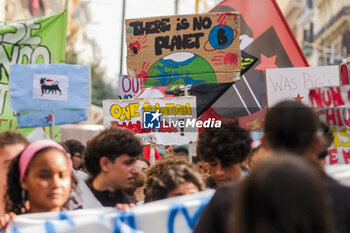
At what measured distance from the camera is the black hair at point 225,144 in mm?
3160

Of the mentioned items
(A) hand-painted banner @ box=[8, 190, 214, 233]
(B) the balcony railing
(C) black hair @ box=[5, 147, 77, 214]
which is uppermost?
(B) the balcony railing

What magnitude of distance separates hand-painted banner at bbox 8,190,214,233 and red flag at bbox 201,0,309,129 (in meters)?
4.09

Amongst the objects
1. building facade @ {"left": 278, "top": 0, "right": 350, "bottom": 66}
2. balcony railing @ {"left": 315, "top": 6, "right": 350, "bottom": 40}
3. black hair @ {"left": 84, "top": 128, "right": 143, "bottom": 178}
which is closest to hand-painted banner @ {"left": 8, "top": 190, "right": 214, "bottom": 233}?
black hair @ {"left": 84, "top": 128, "right": 143, "bottom": 178}

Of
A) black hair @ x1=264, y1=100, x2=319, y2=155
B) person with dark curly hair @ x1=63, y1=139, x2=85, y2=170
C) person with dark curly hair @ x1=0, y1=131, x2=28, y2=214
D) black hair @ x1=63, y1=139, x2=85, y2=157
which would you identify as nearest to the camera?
black hair @ x1=264, y1=100, x2=319, y2=155

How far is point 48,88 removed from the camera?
21.6ft

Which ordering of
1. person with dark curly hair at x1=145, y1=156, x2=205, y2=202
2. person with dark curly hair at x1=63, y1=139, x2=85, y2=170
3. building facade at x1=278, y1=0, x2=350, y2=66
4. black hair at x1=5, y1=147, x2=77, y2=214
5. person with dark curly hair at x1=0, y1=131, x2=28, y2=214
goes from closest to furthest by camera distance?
black hair at x1=5, y1=147, x2=77, y2=214 → person with dark curly hair at x1=145, y1=156, x2=205, y2=202 → person with dark curly hair at x1=0, y1=131, x2=28, y2=214 → person with dark curly hair at x1=63, y1=139, x2=85, y2=170 → building facade at x1=278, y1=0, x2=350, y2=66

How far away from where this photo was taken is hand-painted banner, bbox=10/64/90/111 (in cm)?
660

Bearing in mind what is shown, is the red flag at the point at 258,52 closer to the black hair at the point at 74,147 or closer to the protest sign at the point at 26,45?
the black hair at the point at 74,147

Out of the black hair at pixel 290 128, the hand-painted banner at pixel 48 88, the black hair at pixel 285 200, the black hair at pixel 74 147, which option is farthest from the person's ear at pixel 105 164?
the hand-painted banner at pixel 48 88

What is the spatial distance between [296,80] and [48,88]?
2561 mm

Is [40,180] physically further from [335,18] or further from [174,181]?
[335,18]

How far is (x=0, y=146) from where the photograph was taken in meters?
3.18

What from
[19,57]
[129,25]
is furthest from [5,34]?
[129,25]

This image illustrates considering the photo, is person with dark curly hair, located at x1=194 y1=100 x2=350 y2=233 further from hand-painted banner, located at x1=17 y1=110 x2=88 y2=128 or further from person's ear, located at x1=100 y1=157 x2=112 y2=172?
hand-painted banner, located at x1=17 y1=110 x2=88 y2=128
